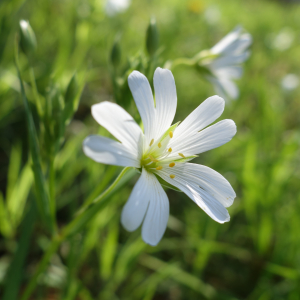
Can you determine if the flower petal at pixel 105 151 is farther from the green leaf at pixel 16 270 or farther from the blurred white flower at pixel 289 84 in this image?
the blurred white flower at pixel 289 84

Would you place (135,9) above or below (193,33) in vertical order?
above

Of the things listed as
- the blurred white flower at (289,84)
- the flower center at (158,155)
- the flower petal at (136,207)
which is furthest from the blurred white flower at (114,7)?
the flower petal at (136,207)

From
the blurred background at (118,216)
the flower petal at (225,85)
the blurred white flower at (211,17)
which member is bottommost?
the blurred background at (118,216)

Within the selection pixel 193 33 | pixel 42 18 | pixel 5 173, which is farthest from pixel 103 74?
pixel 193 33

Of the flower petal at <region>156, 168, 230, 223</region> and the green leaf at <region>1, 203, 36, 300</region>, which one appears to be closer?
the flower petal at <region>156, 168, 230, 223</region>

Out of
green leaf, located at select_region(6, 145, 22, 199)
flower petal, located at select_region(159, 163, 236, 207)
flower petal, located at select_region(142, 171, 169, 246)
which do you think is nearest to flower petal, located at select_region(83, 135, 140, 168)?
flower petal, located at select_region(142, 171, 169, 246)

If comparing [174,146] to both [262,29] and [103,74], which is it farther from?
[262,29]

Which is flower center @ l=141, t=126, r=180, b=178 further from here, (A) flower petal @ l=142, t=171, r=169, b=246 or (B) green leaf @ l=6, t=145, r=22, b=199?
(B) green leaf @ l=6, t=145, r=22, b=199
